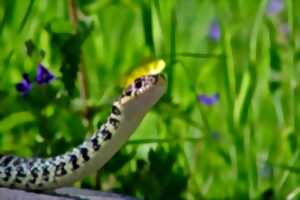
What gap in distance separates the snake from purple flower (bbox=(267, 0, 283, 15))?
2921 millimetres

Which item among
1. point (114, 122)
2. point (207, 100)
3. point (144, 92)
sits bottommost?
point (207, 100)

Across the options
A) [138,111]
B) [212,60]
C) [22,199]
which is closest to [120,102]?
[138,111]

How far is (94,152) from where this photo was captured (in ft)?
11.2

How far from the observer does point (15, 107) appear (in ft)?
14.1

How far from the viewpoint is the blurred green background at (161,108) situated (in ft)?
14.1

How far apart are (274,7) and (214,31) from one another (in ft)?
1.73

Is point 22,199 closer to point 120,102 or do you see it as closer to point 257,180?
point 120,102

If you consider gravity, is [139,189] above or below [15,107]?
below

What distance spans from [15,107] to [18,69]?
0.56 metres

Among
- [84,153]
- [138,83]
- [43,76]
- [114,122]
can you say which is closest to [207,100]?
[43,76]

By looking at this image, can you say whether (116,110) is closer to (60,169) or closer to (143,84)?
(143,84)

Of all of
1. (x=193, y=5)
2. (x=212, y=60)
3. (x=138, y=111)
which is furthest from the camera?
(x=193, y=5)

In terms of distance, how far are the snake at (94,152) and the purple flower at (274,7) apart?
292 cm

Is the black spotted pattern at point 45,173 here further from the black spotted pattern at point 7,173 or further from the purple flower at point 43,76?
the purple flower at point 43,76
